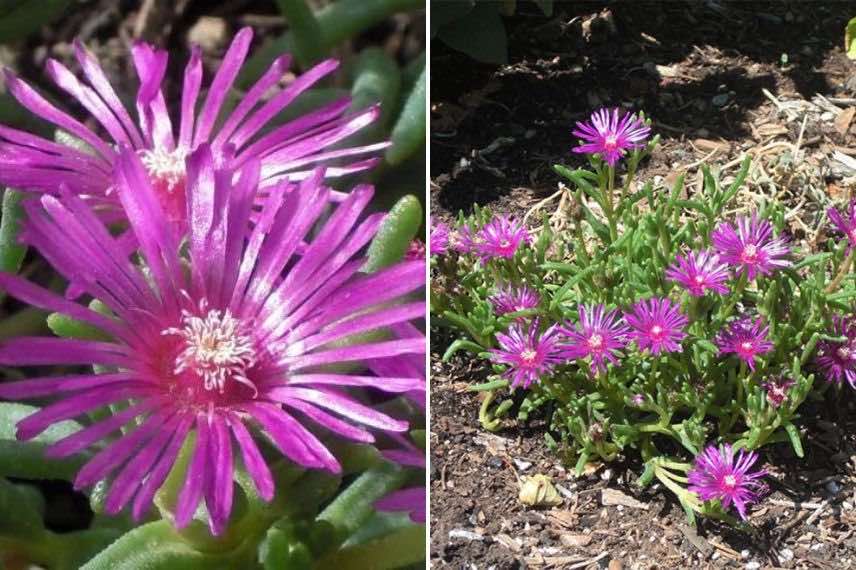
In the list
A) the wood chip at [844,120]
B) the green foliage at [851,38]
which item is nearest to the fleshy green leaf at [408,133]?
the green foliage at [851,38]

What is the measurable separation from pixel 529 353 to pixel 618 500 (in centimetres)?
17

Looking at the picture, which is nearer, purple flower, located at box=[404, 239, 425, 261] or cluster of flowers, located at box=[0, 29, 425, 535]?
cluster of flowers, located at box=[0, 29, 425, 535]

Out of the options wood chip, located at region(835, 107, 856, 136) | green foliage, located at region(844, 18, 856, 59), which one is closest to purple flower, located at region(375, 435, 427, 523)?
green foliage, located at region(844, 18, 856, 59)

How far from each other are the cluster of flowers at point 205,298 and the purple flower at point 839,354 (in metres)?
0.52

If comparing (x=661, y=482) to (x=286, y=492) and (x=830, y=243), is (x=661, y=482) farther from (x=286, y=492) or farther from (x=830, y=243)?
(x=286, y=492)

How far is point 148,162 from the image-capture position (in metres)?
0.57

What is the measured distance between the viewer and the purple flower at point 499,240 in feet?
3.15

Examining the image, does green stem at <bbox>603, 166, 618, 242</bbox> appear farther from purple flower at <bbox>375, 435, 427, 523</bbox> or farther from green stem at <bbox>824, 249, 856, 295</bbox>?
purple flower at <bbox>375, 435, 427, 523</bbox>

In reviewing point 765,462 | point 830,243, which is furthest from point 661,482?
point 830,243

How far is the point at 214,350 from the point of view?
0.54 m

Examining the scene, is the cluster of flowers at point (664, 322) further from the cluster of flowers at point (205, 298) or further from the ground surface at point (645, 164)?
the cluster of flowers at point (205, 298)

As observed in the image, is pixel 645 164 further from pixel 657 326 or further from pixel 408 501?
pixel 408 501

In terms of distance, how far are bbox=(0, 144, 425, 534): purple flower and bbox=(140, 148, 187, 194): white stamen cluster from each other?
0.19ft

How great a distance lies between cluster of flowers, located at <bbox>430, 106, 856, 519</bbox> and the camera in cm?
86
